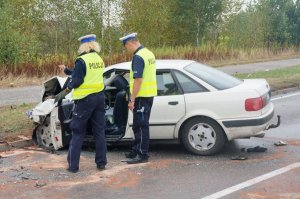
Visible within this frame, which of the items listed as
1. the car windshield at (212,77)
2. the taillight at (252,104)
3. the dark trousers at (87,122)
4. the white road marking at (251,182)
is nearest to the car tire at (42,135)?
the dark trousers at (87,122)

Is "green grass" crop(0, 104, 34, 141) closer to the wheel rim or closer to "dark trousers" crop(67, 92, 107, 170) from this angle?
"dark trousers" crop(67, 92, 107, 170)

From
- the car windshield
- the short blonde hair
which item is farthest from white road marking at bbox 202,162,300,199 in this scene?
the short blonde hair

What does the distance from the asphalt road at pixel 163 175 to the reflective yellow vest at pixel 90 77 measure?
1.04 m

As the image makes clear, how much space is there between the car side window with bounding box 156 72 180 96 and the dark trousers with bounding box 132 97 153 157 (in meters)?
0.49

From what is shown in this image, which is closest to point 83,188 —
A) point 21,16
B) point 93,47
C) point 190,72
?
point 93,47

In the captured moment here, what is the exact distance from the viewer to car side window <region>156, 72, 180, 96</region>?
737cm

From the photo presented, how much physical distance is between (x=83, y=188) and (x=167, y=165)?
1.39m

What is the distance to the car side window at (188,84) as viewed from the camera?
726 cm

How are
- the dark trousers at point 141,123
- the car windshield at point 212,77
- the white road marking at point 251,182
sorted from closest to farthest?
the white road marking at point 251,182, the dark trousers at point 141,123, the car windshield at point 212,77

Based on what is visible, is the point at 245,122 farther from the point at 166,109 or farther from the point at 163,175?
the point at 163,175

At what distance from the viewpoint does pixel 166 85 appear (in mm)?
7441

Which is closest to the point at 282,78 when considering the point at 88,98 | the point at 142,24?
the point at 88,98

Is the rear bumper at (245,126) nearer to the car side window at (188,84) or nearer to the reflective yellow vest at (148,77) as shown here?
the car side window at (188,84)

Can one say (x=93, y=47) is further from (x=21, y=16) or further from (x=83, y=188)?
(x=21, y=16)
